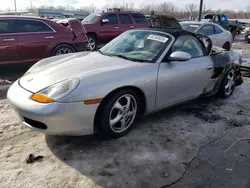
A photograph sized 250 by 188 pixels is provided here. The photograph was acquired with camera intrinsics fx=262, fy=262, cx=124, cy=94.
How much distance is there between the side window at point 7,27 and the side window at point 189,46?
14.0 feet

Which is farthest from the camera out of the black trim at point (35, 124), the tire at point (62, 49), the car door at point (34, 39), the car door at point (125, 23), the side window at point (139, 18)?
the side window at point (139, 18)

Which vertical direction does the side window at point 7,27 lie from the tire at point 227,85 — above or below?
above

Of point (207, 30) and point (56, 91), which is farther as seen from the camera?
point (207, 30)

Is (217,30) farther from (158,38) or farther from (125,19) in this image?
(158,38)

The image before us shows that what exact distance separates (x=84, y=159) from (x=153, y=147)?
86 centimetres

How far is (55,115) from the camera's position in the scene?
2.77m

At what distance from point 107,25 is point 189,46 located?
7.61 meters

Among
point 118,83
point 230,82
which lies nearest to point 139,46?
point 118,83

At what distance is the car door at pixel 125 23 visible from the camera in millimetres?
11609

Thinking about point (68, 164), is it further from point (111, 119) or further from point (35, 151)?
point (111, 119)

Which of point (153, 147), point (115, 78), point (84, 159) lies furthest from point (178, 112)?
point (84, 159)

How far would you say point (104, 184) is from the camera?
99.8 inches

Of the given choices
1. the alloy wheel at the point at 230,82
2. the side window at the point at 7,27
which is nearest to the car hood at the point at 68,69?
the alloy wheel at the point at 230,82

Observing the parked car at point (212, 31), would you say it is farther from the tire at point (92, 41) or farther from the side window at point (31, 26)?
the side window at point (31, 26)
